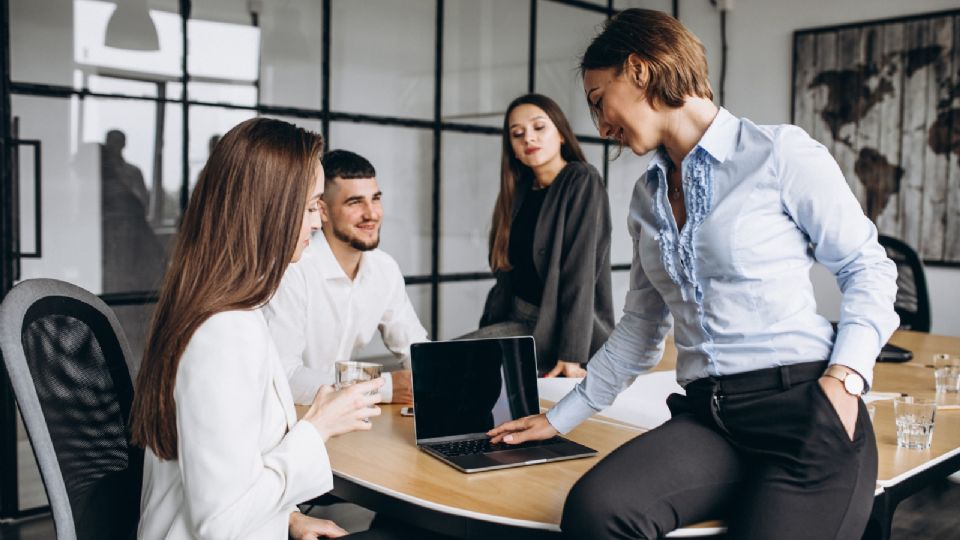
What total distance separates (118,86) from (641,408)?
93.1 inches

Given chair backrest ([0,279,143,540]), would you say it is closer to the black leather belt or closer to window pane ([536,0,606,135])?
the black leather belt

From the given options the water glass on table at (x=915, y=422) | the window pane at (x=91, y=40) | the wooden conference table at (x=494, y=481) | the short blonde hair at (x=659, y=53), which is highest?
the window pane at (x=91, y=40)

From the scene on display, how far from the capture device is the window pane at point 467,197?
443cm

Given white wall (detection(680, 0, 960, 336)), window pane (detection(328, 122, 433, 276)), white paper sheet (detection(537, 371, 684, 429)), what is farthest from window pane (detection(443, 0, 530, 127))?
white paper sheet (detection(537, 371, 684, 429))

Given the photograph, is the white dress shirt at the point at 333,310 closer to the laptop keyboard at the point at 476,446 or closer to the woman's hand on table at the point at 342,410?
the laptop keyboard at the point at 476,446

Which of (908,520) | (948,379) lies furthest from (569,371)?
(908,520)

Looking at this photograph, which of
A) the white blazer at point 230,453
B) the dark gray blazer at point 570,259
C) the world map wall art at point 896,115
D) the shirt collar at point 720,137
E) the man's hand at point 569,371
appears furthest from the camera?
the world map wall art at point 896,115

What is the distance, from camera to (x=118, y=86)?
3.29 m

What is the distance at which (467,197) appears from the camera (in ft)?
14.9

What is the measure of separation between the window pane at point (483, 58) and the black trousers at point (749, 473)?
3192 mm

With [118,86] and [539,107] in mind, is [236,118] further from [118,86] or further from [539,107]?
[539,107]

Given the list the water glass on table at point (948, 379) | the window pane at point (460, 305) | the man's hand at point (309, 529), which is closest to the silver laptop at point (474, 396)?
the man's hand at point (309, 529)

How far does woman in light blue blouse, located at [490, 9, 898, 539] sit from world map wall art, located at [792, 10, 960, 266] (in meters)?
3.96

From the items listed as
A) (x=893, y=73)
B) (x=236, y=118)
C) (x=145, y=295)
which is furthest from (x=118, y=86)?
(x=893, y=73)
